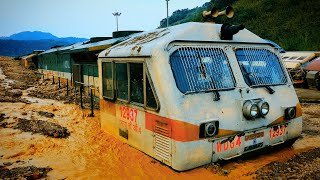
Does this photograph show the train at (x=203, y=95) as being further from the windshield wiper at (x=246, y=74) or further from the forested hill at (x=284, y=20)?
the forested hill at (x=284, y=20)

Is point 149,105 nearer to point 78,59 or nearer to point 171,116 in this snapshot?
point 171,116

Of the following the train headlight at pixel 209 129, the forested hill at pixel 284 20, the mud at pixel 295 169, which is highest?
the forested hill at pixel 284 20

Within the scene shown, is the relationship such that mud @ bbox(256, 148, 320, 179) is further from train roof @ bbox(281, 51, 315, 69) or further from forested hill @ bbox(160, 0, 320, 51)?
forested hill @ bbox(160, 0, 320, 51)

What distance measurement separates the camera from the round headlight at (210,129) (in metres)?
4.51

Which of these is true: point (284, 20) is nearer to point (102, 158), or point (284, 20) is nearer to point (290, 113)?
point (290, 113)

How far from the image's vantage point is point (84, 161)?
19.6 ft

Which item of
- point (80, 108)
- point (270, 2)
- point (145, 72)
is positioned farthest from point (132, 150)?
point (270, 2)

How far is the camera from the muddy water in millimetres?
4902

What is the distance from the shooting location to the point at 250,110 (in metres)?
4.88

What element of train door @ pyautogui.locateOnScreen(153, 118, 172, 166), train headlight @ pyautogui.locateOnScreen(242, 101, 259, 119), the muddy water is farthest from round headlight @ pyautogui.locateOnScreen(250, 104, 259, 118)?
train door @ pyautogui.locateOnScreen(153, 118, 172, 166)

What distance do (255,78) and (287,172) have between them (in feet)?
5.84

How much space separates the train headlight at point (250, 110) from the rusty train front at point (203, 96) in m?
0.02

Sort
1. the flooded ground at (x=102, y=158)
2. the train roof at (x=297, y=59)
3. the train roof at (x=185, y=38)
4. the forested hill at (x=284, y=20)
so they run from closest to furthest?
the flooded ground at (x=102, y=158), the train roof at (x=185, y=38), the train roof at (x=297, y=59), the forested hill at (x=284, y=20)

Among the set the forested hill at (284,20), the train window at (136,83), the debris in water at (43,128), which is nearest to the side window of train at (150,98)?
the train window at (136,83)
